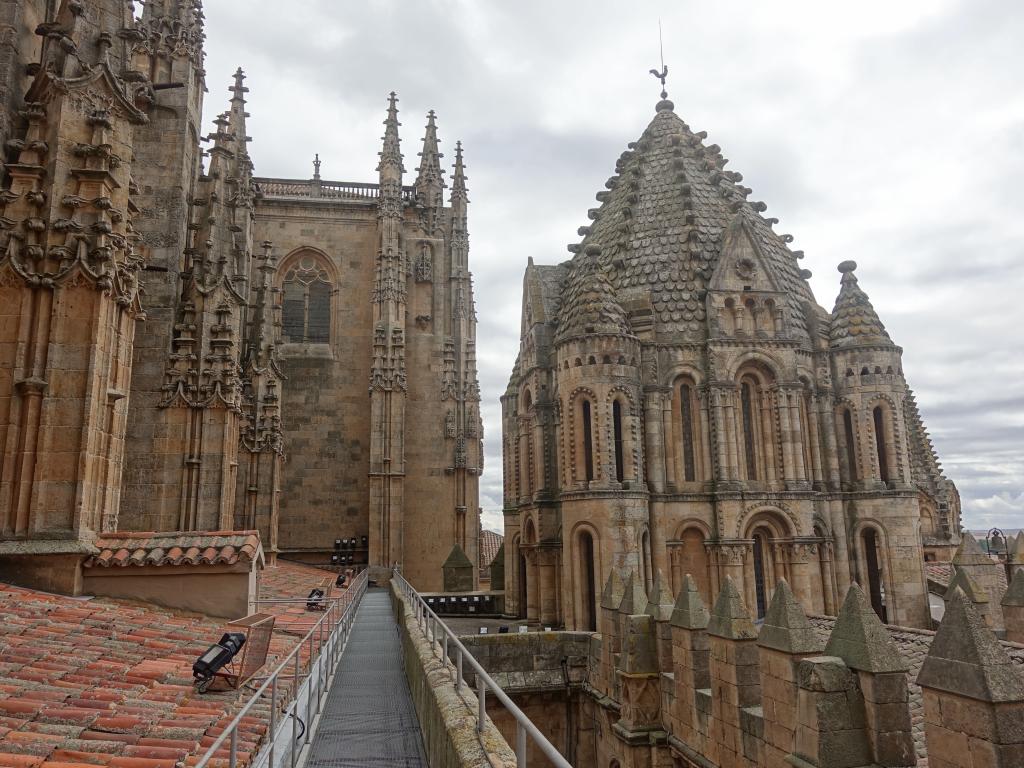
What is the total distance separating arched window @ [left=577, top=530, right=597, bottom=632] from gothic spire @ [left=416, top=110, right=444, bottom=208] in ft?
62.9

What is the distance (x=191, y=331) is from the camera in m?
15.5

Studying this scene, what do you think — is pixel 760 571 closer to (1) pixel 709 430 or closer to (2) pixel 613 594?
(1) pixel 709 430

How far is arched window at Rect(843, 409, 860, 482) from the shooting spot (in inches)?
938

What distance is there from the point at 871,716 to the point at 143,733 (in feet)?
27.0

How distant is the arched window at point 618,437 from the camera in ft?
71.7

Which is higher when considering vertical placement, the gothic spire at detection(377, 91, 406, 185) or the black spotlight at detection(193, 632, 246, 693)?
the gothic spire at detection(377, 91, 406, 185)

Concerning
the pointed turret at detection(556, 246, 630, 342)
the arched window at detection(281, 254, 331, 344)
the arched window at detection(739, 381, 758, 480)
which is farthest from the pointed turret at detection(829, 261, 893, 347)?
the arched window at detection(281, 254, 331, 344)

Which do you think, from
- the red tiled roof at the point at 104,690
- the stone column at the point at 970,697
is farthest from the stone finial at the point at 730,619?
the red tiled roof at the point at 104,690

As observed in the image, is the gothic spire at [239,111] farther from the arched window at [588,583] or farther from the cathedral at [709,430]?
the arched window at [588,583]

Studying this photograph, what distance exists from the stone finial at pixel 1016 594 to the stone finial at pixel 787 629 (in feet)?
19.5

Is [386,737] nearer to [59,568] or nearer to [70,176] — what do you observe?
[59,568]

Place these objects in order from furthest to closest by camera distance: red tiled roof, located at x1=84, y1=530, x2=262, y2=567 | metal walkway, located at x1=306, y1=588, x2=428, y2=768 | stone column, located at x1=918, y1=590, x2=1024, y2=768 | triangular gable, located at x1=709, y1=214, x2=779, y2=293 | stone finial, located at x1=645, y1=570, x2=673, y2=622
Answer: triangular gable, located at x1=709, y1=214, x2=779, y2=293 < stone finial, located at x1=645, y1=570, x2=673, y2=622 < red tiled roof, located at x1=84, y1=530, x2=262, y2=567 < stone column, located at x1=918, y1=590, x2=1024, y2=768 < metal walkway, located at x1=306, y1=588, x2=428, y2=768

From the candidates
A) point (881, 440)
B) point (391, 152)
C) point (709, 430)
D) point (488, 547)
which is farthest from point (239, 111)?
point (488, 547)

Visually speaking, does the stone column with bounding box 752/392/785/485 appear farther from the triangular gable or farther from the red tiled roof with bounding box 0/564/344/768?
the red tiled roof with bounding box 0/564/344/768
